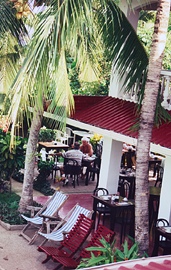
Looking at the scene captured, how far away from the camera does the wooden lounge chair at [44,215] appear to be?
39.5 ft

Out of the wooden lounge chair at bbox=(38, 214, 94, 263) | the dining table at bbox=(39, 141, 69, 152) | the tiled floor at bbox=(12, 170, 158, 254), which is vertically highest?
the dining table at bbox=(39, 141, 69, 152)

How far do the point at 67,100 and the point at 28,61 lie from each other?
4.14 ft

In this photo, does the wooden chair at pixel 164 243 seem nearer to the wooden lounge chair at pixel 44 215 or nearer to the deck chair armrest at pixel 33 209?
the wooden lounge chair at pixel 44 215

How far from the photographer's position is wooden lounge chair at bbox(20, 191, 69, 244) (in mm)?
12055

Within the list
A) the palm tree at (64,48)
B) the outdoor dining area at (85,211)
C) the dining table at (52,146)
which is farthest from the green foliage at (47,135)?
the palm tree at (64,48)

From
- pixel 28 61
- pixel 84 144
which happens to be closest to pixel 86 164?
pixel 84 144

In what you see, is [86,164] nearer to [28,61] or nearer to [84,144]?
[84,144]

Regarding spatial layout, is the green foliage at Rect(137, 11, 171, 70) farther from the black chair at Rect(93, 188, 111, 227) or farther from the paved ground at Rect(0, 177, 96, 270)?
the paved ground at Rect(0, 177, 96, 270)

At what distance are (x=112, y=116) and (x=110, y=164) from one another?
173 centimetres

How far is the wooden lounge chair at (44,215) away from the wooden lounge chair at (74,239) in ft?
2.66

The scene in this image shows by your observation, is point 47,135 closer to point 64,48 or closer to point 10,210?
point 10,210

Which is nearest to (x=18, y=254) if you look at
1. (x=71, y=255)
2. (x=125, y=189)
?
(x=71, y=255)

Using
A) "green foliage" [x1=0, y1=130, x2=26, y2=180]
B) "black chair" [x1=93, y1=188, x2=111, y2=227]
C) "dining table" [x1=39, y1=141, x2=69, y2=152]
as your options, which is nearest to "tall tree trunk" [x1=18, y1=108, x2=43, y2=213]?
"green foliage" [x1=0, y1=130, x2=26, y2=180]

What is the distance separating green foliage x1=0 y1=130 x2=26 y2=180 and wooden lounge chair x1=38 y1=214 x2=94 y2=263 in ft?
12.5
